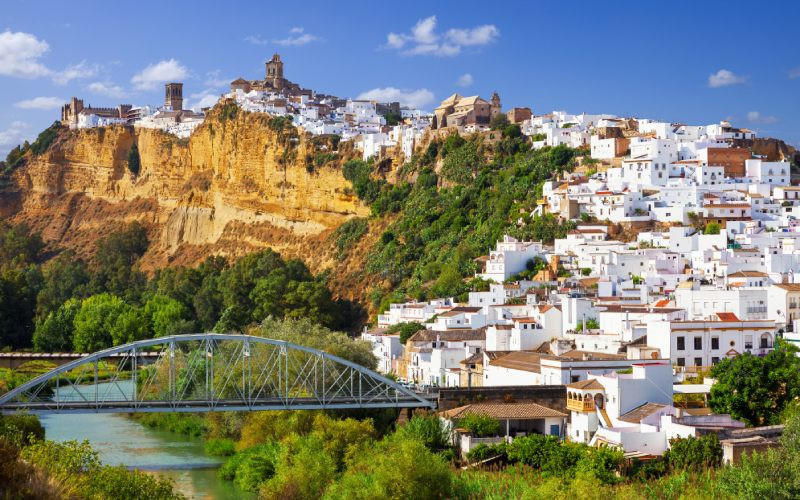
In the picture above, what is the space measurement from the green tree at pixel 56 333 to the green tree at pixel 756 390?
41.8 metres

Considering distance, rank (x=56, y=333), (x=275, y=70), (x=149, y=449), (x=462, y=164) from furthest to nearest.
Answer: (x=275, y=70) < (x=462, y=164) < (x=56, y=333) < (x=149, y=449)

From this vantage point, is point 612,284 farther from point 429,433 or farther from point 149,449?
point 149,449

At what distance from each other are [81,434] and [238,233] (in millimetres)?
40633

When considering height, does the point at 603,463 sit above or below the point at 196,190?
below

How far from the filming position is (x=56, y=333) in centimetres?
6259

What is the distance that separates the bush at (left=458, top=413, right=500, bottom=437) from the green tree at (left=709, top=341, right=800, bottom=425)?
537 cm

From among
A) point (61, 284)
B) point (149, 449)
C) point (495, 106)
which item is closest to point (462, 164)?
point (495, 106)

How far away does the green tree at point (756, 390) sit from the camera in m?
28.1

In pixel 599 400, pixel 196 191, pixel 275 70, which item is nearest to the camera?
pixel 599 400

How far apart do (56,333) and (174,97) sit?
139 ft

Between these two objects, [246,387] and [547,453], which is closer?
[547,453]

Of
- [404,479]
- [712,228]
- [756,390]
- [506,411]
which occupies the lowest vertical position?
[404,479]

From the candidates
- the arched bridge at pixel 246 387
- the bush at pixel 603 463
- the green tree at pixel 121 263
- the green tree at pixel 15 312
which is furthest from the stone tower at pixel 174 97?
the bush at pixel 603 463

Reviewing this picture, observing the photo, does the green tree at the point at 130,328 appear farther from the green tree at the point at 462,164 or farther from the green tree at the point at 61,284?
the green tree at the point at 462,164
